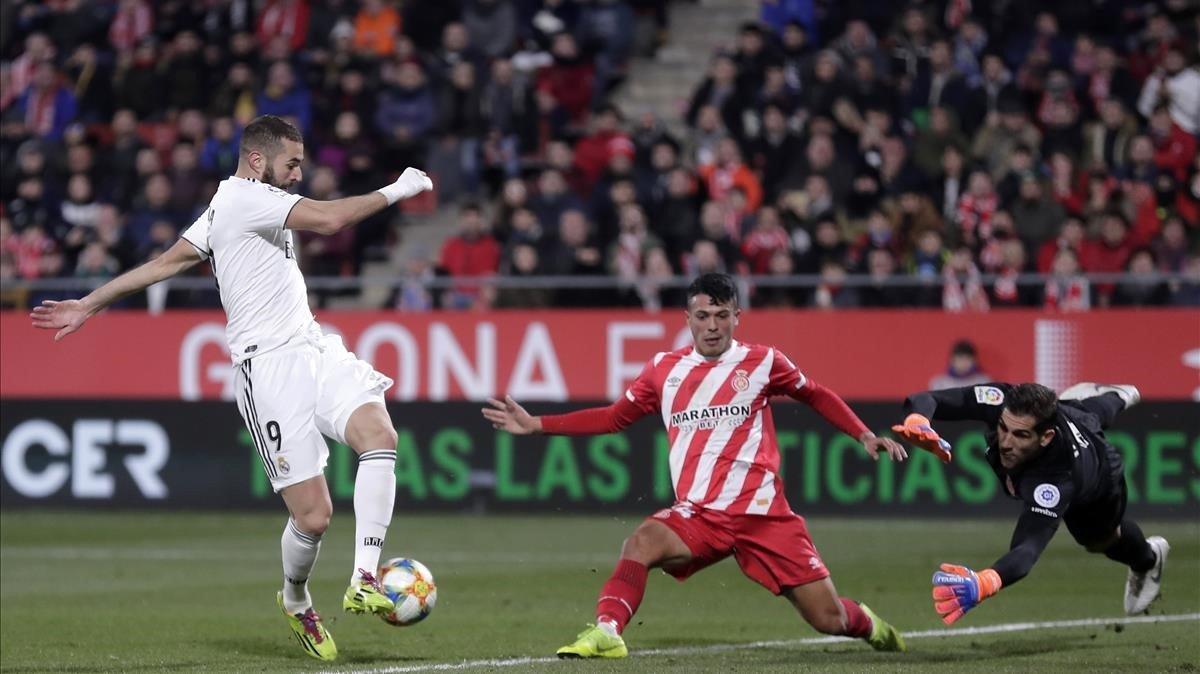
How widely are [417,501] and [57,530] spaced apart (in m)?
3.16

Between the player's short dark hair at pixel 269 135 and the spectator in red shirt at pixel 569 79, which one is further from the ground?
the spectator in red shirt at pixel 569 79

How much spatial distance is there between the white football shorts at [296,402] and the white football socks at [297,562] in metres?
0.29

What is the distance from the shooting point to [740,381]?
9242mm

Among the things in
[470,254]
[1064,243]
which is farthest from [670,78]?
[1064,243]

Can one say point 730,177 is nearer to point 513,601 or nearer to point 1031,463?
point 513,601

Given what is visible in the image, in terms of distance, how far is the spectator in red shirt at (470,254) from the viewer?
19703mm

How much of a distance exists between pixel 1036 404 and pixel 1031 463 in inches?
15.3

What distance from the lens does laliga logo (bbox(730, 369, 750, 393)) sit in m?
9.23

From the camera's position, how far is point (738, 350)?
9320 millimetres

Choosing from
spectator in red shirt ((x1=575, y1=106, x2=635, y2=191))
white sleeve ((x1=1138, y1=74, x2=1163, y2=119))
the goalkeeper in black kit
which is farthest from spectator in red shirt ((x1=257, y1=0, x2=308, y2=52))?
the goalkeeper in black kit

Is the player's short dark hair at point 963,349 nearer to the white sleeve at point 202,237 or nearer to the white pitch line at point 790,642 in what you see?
the white pitch line at point 790,642

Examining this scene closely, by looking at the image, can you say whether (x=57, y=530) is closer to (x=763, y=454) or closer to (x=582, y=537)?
(x=582, y=537)

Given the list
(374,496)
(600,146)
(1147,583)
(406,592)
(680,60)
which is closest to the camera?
(406,592)

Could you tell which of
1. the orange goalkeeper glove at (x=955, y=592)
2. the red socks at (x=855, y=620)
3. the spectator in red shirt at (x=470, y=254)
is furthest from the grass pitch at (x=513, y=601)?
the spectator in red shirt at (x=470, y=254)
